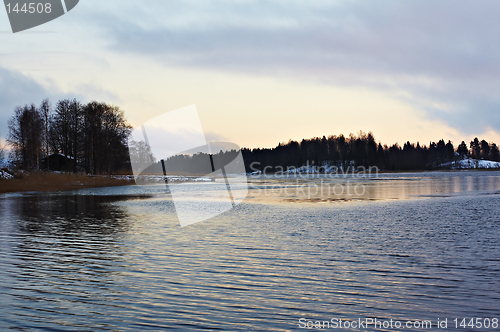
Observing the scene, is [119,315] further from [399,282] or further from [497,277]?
[497,277]

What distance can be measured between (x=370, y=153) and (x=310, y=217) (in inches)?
6655

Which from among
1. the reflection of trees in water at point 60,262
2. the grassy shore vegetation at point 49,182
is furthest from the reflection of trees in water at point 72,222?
the grassy shore vegetation at point 49,182

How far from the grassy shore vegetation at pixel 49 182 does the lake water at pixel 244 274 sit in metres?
32.4

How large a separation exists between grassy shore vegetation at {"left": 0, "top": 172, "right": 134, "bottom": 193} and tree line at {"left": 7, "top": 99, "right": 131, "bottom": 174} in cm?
820

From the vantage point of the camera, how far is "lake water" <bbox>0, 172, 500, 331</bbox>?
690cm

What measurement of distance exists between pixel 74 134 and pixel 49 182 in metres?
20.0

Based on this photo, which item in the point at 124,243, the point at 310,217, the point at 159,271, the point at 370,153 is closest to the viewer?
the point at 159,271

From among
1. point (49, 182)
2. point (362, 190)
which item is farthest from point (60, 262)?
point (49, 182)

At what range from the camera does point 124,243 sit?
14.0 metres

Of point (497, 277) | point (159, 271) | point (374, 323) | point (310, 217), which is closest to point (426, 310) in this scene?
point (374, 323)

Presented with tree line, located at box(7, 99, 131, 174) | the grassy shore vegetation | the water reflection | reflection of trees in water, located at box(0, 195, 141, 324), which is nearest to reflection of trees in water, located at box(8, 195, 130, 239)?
reflection of trees in water, located at box(0, 195, 141, 324)

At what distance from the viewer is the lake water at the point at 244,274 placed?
690 centimetres

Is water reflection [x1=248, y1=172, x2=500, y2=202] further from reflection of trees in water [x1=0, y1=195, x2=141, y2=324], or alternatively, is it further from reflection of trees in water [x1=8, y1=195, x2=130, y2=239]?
reflection of trees in water [x1=0, y1=195, x2=141, y2=324]

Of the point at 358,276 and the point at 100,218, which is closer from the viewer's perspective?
the point at 358,276
